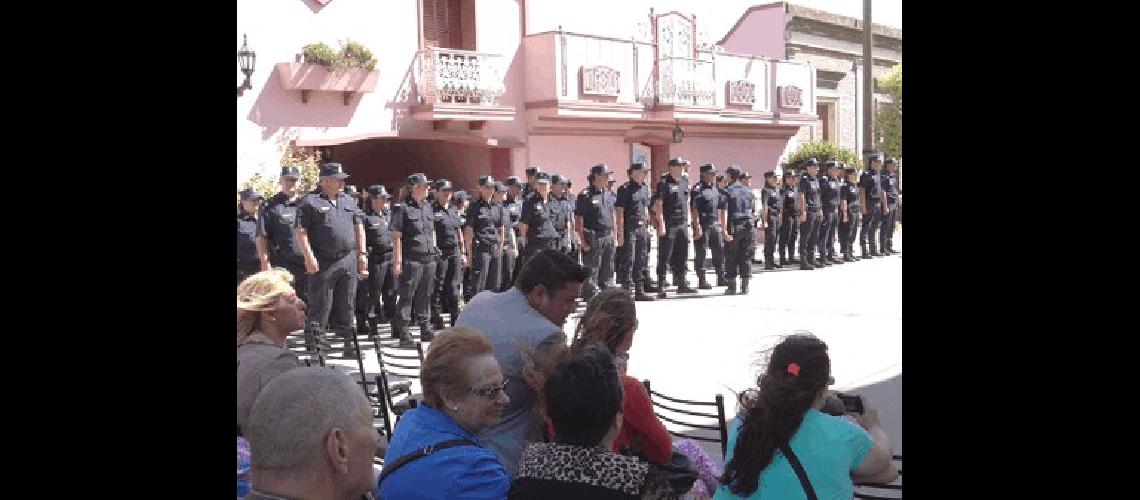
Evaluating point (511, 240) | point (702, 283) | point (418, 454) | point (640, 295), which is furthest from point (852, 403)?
point (702, 283)

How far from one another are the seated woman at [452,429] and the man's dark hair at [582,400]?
0.25 m

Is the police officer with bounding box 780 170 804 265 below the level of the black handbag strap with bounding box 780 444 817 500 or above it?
above

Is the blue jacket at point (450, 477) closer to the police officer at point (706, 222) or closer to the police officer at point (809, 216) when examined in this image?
the police officer at point (706, 222)

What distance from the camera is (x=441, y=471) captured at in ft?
9.26

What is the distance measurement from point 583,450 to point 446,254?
29.3 feet

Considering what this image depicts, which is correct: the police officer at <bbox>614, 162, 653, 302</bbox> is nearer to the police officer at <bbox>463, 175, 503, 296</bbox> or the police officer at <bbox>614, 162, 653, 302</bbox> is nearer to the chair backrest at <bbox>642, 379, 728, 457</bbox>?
the police officer at <bbox>463, 175, 503, 296</bbox>

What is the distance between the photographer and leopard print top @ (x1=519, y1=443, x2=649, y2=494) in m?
2.61

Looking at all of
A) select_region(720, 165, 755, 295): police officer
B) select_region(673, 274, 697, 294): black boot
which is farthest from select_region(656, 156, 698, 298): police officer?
select_region(720, 165, 755, 295): police officer

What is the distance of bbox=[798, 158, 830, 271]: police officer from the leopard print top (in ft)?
50.7

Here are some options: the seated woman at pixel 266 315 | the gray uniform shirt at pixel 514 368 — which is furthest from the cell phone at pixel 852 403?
the seated woman at pixel 266 315
